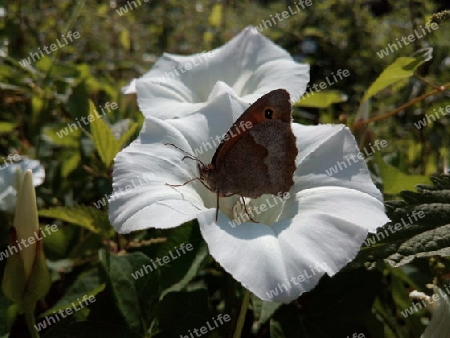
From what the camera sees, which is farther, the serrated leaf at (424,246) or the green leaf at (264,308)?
the green leaf at (264,308)

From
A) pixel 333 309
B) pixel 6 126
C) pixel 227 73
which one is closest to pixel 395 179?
pixel 333 309

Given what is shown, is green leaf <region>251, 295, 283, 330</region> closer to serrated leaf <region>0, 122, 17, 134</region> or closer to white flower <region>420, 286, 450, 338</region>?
white flower <region>420, 286, 450, 338</region>

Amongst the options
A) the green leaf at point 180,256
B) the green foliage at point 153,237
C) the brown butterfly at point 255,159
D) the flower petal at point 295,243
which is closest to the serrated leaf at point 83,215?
the green foliage at point 153,237

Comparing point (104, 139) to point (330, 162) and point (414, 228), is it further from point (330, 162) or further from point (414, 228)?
point (414, 228)

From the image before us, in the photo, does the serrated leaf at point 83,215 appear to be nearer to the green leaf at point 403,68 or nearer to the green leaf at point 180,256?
the green leaf at point 180,256

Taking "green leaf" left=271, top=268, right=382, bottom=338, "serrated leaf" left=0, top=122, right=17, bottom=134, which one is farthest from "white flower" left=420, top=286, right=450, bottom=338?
"serrated leaf" left=0, top=122, right=17, bottom=134

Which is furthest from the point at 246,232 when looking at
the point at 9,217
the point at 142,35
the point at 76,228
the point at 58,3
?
the point at 142,35

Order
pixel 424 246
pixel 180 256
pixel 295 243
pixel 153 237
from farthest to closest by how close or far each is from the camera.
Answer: pixel 153 237 < pixel 180 256 < pixel 424 246 < pixel 295 243
